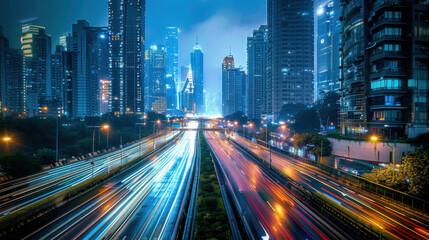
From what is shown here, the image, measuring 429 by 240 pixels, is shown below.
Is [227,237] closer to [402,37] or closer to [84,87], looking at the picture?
[402,37]

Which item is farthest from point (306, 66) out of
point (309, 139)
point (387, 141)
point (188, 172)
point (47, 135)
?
point (47, 135)

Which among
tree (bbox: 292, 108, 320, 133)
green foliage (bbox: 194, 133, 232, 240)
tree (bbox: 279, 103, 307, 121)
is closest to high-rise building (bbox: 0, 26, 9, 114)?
tree (bbox: 279, 103, 307, 121)

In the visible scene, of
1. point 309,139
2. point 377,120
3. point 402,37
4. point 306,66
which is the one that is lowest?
point 309,139

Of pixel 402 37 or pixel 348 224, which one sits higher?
pixel 402 37

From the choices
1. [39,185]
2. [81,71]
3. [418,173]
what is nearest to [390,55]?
[418,173]

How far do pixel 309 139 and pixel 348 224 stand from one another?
141ft

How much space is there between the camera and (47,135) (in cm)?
7400

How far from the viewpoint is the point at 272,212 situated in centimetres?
2722

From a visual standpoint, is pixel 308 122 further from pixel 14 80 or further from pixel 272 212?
pixel 14 80

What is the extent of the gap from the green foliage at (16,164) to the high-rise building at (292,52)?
152572 millimetres

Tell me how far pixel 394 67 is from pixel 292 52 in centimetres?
12348

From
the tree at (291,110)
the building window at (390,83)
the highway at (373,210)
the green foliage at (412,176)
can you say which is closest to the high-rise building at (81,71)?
the tree at (291,110)

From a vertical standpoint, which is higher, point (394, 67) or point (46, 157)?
point (394, 67)

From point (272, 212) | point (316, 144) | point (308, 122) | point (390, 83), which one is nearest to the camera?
point (272, 212)
